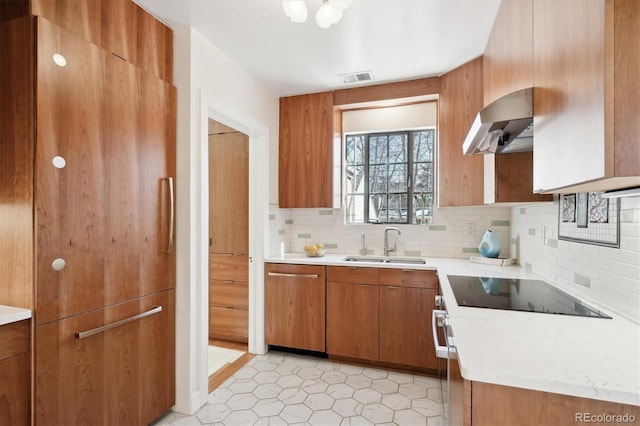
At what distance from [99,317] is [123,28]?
1559mm

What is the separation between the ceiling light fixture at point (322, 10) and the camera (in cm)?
154

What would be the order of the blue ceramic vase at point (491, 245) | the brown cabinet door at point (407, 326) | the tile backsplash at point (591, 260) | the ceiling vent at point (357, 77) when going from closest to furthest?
the tile backsplash at point (591, 260), the brown cabinet door at point (407, 326), the blue ceramic vase at point (491, 245), the ceiling vent at point (357, 77)

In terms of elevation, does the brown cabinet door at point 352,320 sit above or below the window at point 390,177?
below

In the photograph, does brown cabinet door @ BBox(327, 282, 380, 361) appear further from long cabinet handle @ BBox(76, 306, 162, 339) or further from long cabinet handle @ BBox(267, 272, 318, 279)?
long cabinet handle @ BBox(76, 306, 162, 339)

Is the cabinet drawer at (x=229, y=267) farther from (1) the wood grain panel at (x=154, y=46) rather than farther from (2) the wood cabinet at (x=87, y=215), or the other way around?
(1) the wood grain panel at (x=154, y=46)

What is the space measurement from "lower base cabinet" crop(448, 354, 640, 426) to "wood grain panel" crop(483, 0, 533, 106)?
1.05 meters

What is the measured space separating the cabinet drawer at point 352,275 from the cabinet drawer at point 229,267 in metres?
0.93

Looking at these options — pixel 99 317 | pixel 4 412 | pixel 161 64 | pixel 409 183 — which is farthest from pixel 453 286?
pixel 161 64

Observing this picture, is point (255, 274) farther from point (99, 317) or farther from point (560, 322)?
point (560, 322)

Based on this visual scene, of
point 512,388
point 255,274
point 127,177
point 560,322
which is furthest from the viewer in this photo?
point 255,274

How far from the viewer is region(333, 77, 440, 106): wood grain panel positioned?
2875mm

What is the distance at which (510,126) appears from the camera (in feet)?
4.53

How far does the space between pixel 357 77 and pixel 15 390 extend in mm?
2936

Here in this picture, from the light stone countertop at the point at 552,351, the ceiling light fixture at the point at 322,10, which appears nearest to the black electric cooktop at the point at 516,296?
the light stone countertop at the point at 552,351
